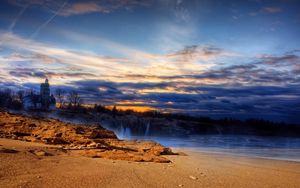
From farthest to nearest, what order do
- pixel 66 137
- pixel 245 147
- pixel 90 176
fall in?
pixel 245 147
pixel 66 137
pixel 90 176

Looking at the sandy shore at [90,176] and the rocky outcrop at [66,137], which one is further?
the rocky outcrop at [66,137]

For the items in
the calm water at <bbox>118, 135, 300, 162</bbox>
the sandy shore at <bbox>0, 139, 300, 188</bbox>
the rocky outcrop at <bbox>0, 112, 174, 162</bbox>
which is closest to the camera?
the sandy shore at <bbox>0, 139, 300, 188</bbox>

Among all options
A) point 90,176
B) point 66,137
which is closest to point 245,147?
point 66,137

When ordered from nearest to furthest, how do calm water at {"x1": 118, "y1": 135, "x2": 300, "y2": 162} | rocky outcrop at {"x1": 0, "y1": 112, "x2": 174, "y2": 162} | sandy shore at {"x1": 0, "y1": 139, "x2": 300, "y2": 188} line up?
sandy shore at {"x1": 0, "y1": 139, "x2": 300, "y2": 188}
rocky outcrop at {"x1": 0, "y1": 112, "x2": 174, "y2": 162}
calm water at {"x1": 118, "y1": 135, "x2": 300, "y2": 162}

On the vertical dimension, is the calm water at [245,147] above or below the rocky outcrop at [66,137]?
below

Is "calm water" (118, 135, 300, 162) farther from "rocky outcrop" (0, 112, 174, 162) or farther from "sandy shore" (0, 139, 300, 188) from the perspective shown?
"sandy shore" (0, 139, 300, 188)

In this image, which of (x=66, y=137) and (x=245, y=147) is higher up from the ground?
(x=66, y=137)

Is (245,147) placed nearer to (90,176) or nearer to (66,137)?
(66,137)

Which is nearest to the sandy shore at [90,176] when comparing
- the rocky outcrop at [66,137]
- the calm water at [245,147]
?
the rocky outcrop at [66,137]

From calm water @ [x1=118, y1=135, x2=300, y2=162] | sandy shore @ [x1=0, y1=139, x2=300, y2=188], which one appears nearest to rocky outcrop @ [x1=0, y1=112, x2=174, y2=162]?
sandy shore @ [x1=0, y1=139, x2=300, y2=188]

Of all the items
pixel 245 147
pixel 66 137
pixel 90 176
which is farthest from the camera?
pixel 245 147

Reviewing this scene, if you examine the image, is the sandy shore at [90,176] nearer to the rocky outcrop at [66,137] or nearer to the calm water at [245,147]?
the rocky outcrop at [66,137]

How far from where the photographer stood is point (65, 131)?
50.1ft

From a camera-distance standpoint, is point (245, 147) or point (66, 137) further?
point (245, 147)
